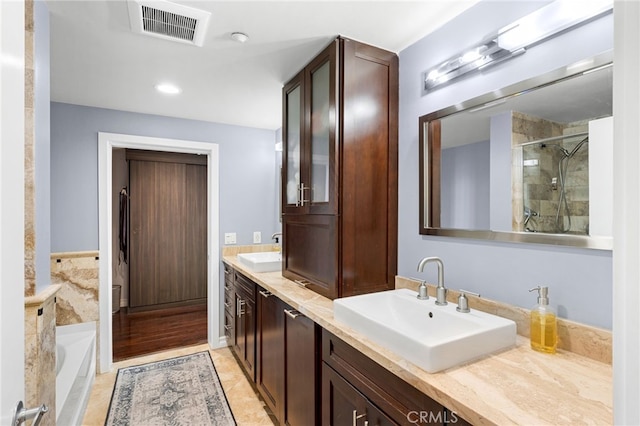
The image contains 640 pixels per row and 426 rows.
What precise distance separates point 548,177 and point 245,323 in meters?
2.21

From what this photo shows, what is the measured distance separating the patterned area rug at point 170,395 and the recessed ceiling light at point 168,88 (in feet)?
7.46

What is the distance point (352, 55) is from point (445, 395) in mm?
1599

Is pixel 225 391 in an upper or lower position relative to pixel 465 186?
lower

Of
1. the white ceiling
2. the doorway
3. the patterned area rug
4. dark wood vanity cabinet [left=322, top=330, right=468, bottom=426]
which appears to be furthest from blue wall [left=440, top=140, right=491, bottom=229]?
the doorway

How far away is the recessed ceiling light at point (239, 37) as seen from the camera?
1662mm

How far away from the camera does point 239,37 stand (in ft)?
5.51

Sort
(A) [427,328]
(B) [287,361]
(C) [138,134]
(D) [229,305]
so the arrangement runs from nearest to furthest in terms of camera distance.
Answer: (A) [427,328], (B) [287,361], (C) [138,134], (D) [229,305]

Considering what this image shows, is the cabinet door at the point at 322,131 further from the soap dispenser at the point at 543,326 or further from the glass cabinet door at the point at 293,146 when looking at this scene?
the soap dispenser at the point at 543,326

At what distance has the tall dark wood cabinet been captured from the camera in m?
1.69

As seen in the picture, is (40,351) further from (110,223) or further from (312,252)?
(110,223)

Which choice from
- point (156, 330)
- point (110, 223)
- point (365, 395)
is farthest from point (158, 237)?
point (365, 395)

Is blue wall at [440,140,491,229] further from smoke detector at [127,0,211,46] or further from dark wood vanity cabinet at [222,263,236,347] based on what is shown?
dark wood vanity cabinet at [222,263,236,347]

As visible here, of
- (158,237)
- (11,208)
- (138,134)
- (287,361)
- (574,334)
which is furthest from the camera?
(158,237)

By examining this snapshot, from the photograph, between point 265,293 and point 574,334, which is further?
point 265,293
